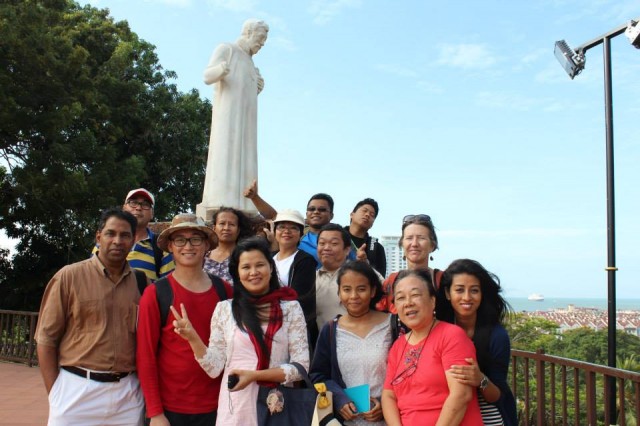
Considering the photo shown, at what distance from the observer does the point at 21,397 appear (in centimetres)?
722

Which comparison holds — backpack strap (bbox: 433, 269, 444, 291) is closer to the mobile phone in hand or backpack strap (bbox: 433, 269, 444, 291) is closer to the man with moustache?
the mobile phone in hand

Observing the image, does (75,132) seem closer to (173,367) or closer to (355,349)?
(173,367)

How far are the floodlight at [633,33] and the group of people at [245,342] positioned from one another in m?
3.56

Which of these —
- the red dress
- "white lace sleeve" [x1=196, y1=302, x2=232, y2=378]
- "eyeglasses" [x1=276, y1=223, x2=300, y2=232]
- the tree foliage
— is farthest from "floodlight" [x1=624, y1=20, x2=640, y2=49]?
the tree foliage

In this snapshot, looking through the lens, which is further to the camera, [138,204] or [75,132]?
[75,132]

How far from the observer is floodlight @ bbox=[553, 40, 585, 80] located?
235 inches

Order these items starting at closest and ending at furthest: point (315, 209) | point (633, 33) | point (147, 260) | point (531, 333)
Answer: point (147, 260)
point (315, 209)
point (633, 33)
point (531, 333)

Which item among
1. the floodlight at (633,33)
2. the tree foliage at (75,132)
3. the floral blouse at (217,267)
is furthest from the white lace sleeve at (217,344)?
the tree foliage at (75,132)

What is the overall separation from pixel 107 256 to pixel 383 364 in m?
1.51

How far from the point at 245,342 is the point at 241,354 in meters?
0.06

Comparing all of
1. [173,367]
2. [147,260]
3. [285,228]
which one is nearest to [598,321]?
[285,228]

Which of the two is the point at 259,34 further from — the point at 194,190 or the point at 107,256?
the point at 194,190

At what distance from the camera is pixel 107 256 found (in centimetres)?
300

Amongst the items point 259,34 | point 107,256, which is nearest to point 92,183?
point 259,34
